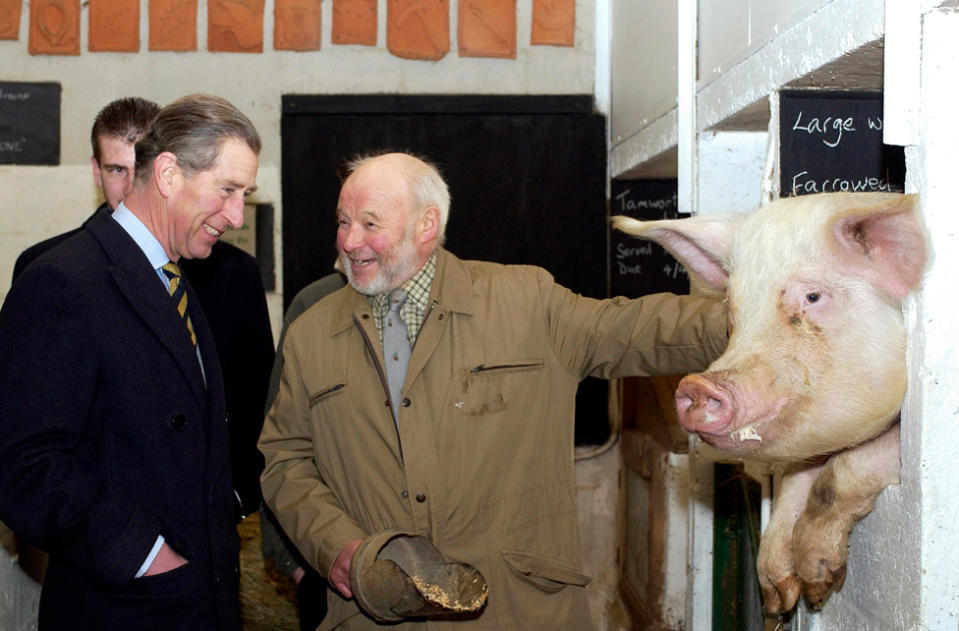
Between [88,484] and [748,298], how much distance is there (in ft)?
3.86

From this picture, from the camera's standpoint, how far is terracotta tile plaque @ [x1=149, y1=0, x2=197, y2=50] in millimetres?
4066

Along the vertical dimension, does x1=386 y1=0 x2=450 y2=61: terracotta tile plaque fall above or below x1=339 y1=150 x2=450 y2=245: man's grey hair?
above

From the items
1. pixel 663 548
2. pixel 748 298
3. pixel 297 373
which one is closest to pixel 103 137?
pixel 297 373

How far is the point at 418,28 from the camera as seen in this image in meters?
4.11

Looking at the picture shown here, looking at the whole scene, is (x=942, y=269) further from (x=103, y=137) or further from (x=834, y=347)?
(x=103, y=137)

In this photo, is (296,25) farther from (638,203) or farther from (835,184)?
(835,184)

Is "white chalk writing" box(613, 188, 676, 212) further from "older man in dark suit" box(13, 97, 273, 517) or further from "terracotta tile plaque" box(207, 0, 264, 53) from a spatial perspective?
"terracotta tile plaque" box(207, 0, 264, 53)

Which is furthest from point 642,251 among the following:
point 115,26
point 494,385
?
point 115,26

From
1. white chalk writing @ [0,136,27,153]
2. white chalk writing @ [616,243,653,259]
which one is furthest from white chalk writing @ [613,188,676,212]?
white chalk writing @ [0,136,27,153]

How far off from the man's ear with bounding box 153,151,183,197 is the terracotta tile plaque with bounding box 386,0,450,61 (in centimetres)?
238

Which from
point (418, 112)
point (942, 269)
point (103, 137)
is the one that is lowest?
point (942, 269)

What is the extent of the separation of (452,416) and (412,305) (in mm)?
296

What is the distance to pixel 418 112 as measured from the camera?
13.5ft

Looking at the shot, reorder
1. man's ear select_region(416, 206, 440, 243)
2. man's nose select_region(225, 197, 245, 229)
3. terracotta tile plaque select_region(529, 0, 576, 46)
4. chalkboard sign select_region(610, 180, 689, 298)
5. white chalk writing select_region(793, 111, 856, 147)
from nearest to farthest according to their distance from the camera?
white chalk writing select_region(793, 111, 856, 147)
man's nose select_region(225, 197, 245, 229)
man's ear select_region(416, 206, 440, 243)
chalkboard sign select_region(610, 180, 689, 298)
terracotta tile plaque select_region(529, 0, 576, 46)
